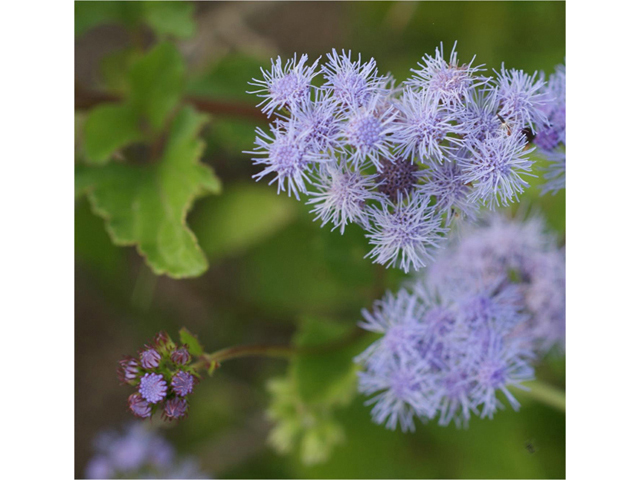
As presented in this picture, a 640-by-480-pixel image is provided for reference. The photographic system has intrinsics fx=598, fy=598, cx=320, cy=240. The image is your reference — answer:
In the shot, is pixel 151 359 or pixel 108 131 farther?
pixel 108 131

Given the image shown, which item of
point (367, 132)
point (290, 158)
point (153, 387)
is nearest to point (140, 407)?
point (153, 387)

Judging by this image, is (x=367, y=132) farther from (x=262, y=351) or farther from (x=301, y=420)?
(x=301, y=420)

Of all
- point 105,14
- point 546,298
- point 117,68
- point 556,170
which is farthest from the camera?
point 117,68

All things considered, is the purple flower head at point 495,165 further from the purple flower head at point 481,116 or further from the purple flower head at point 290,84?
the purple flower head at point 290,84

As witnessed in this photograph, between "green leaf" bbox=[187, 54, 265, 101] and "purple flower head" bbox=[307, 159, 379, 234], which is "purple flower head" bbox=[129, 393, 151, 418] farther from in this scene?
"green leaf" bbox=[187, 54, 265, 101]

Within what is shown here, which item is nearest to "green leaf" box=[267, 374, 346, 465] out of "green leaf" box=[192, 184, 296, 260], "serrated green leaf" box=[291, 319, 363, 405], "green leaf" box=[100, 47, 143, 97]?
"serrated green leaf" box=[291, 319, 363, 405]

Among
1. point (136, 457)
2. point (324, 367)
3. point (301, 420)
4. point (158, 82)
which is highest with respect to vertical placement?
point (158, 82)

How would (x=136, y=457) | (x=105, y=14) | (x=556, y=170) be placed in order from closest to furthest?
(x=556, y=170) → (x=105, y=14) → (x=136, y=457)
